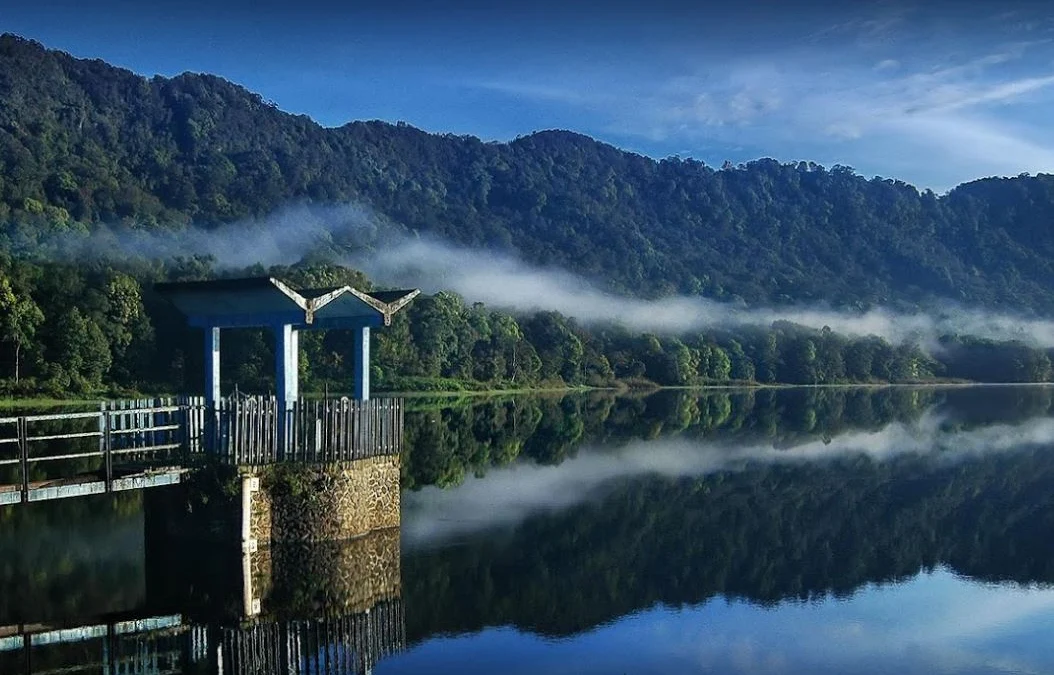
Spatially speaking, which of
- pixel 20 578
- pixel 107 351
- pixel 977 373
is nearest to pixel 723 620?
pixel 20 578

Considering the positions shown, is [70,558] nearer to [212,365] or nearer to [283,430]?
[212,365]

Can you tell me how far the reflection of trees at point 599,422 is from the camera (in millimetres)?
48625

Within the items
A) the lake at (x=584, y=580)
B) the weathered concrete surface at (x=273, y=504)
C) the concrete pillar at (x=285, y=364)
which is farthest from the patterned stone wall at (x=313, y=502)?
the concrete pillar at (x=285, y=364)

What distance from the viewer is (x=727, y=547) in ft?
98.6

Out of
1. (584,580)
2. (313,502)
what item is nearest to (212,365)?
(313,502)

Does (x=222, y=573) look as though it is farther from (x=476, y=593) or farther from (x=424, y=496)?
(x=424, y=496)

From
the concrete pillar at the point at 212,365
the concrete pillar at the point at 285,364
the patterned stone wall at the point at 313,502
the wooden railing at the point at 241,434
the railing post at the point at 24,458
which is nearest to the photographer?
the railing post at the point at 24,458

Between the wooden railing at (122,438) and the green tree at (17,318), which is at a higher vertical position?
the green tree at (17,318)

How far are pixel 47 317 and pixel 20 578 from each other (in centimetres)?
6134

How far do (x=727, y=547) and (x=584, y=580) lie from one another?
6.14 meters

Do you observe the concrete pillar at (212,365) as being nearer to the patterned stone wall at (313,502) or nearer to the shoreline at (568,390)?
the patterned stone wall at (313,502)

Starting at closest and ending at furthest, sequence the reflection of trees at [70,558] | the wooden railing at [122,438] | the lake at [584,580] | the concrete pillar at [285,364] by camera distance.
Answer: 1. the lake at [584,580]
2. the wooden railing at [122,438]
3. the reflection of trees at [70,558]
4. the concrete pillar at [285,364]

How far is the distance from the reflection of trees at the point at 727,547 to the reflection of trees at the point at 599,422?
9.02m

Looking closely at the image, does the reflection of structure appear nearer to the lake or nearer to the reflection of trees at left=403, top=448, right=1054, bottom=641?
the lake
